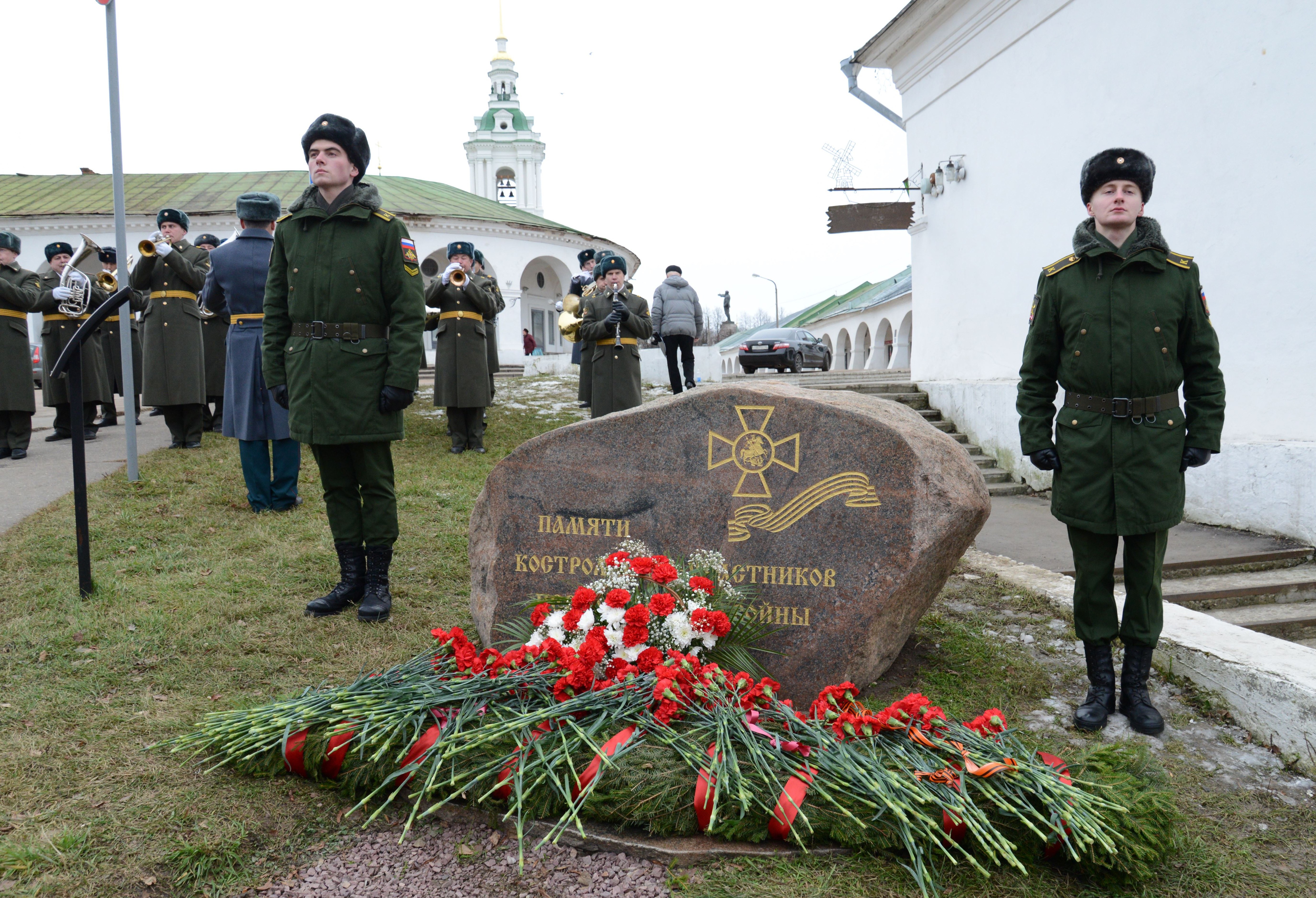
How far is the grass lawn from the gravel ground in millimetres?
86

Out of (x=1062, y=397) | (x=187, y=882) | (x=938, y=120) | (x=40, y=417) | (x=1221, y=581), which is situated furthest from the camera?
(x=40, y=417)

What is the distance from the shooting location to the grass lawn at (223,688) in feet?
7.04

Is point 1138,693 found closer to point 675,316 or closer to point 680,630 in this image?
point 680,630

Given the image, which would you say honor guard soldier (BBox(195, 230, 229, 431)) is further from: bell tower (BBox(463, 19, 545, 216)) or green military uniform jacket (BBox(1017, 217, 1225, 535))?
bell tower (BBox(463, 19, 545, 216))

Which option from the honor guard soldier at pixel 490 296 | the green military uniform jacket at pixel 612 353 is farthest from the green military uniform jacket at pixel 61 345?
the green military uniform jacket at pixel 612 353

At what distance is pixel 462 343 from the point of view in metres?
8.29

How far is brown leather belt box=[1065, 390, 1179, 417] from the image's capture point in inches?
116

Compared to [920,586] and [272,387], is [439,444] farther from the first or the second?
[920,586]

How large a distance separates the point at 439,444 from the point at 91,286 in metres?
3.36

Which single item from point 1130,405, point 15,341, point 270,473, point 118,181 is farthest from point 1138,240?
point 15,341

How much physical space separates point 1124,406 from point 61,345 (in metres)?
8.82

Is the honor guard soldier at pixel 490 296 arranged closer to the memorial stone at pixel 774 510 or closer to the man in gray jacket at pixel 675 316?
the man in gray jacket at pixel 675 316

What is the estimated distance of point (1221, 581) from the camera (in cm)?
480

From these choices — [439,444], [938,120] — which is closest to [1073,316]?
[439,444]
